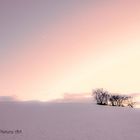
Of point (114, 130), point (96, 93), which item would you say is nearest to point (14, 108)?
point (114, 130)

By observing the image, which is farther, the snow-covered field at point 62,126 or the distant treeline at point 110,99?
the distant treeline at point 110,99

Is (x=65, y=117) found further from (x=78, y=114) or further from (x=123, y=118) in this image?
(x=123, y=118)

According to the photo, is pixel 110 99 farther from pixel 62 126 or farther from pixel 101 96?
pixel 62 126

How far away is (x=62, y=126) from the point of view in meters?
26.8

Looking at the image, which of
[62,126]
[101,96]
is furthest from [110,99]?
[62,126]

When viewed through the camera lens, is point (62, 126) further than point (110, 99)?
No

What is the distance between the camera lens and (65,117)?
31.7m

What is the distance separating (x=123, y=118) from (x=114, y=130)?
8.12m

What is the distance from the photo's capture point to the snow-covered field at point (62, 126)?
75.0 feet

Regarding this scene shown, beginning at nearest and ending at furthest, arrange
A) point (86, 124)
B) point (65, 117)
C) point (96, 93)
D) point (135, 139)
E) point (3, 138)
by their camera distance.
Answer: point (3, 138), point (135, 139), point (86, 124), point (65, 117), point (96, 93)

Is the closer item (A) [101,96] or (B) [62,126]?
(B) [62,126]

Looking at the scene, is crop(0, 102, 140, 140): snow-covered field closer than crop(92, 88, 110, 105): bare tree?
Yes

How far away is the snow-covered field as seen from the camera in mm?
22859

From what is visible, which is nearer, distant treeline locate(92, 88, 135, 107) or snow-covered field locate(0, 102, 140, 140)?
snow-covered field locate(0, 102, 140, 140)
